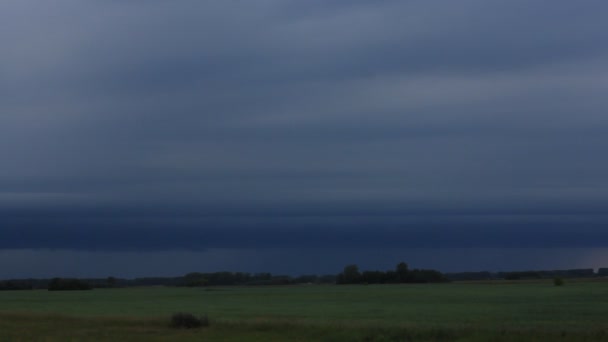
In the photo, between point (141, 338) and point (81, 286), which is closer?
point (141, 338)

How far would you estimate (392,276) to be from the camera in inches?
5802

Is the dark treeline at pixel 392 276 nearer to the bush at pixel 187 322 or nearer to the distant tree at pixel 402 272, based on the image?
the distant tree at pixel 402 272

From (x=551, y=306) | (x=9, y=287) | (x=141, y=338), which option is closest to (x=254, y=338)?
(x=141, y=338)

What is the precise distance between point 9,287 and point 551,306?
10453 cm

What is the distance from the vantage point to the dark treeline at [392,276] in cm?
14575

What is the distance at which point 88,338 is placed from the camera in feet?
116

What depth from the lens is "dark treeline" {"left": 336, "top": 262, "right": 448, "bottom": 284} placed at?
146 meters

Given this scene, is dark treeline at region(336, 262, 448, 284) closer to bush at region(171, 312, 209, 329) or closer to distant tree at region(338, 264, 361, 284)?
distant tree at region(338, 264, 361, 284)

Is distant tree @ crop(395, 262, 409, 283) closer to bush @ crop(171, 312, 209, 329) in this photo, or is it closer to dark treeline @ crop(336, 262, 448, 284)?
dark treeline @ crop(336, 262, 448, 284)

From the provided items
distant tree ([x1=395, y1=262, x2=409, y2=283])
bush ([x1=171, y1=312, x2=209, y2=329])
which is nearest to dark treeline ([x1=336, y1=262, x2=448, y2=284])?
distant tree ([x1=395, y1=262, x2=409, y2=283])

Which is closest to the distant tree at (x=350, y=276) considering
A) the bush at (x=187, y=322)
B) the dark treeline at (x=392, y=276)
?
the dark treeline at (x=392, y=276)

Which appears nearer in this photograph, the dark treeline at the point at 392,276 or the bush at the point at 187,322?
the bush at the point at 187,322

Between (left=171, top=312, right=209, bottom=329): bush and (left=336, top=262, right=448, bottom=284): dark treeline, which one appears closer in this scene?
(left=171, top=312, right=209, bottom=329): bush

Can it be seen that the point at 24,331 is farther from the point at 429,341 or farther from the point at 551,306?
the point at 551,306
